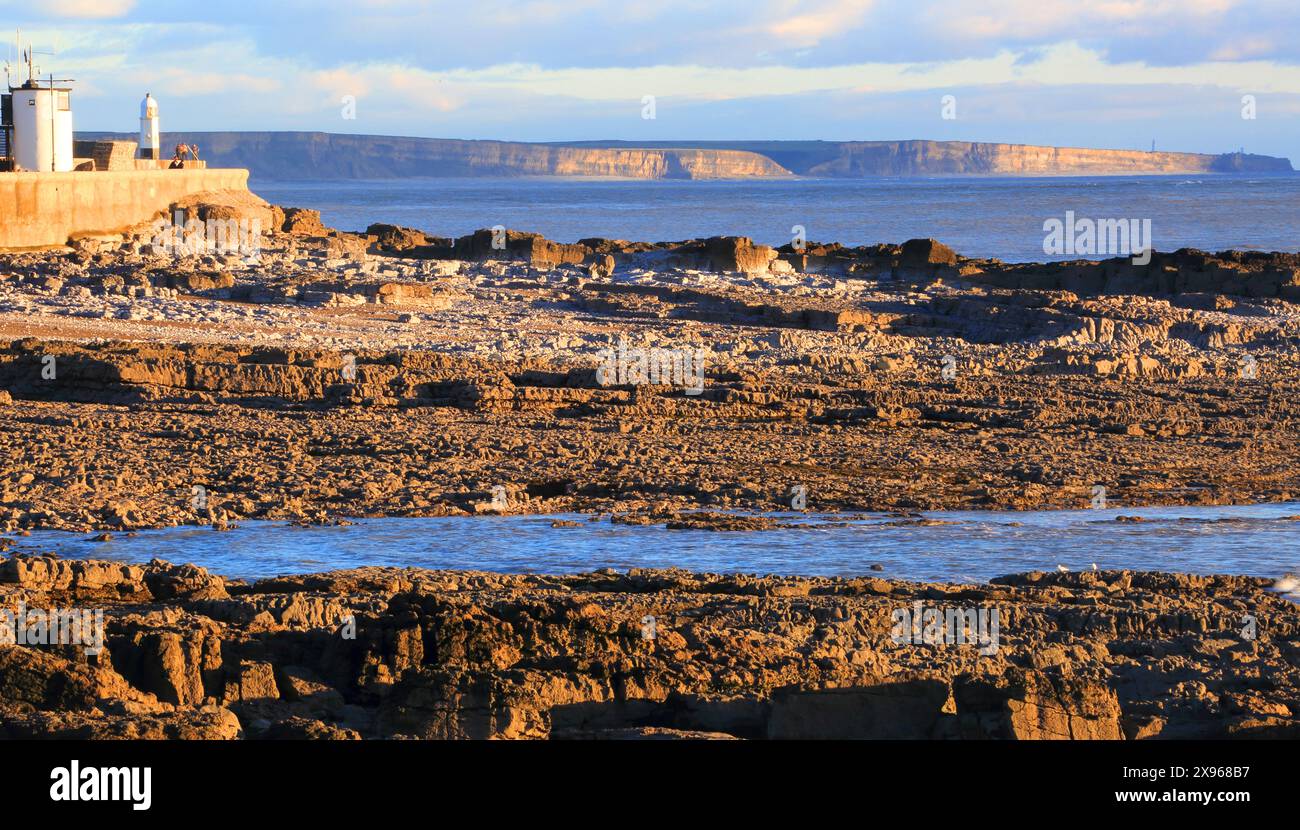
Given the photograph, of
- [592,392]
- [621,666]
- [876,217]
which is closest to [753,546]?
[621,666]

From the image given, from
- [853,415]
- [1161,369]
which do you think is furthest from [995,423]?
[1161,369]

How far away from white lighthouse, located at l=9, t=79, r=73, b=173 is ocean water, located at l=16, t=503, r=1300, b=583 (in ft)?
67.6

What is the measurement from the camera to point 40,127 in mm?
29781

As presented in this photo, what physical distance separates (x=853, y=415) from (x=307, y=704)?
9.63m

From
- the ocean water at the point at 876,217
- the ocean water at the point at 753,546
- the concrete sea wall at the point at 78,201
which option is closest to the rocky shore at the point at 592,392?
the ocean water at the point at 753,546

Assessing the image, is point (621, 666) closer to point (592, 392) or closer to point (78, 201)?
point (592, 392)

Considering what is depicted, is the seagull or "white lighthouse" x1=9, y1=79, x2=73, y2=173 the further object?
"white lighthouse" x1=9, y1=79, x2=73, y2=173

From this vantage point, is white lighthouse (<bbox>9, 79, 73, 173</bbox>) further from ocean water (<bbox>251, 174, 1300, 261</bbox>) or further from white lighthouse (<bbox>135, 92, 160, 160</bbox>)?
ocean water (<bbox>251, 174, 1300, 261</bbox>)

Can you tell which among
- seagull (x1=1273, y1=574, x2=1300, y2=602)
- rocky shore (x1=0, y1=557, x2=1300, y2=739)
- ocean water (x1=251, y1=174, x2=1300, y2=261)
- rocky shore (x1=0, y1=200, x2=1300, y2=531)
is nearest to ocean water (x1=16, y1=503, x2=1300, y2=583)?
seagull (x1=1273, y1=574, x2=1300, y2=602)

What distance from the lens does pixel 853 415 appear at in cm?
1595

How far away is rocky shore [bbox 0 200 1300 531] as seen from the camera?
12.8 metres

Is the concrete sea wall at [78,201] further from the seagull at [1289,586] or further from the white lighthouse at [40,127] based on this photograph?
the seagull at [1289,586]

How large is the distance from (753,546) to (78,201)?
66.7ft
